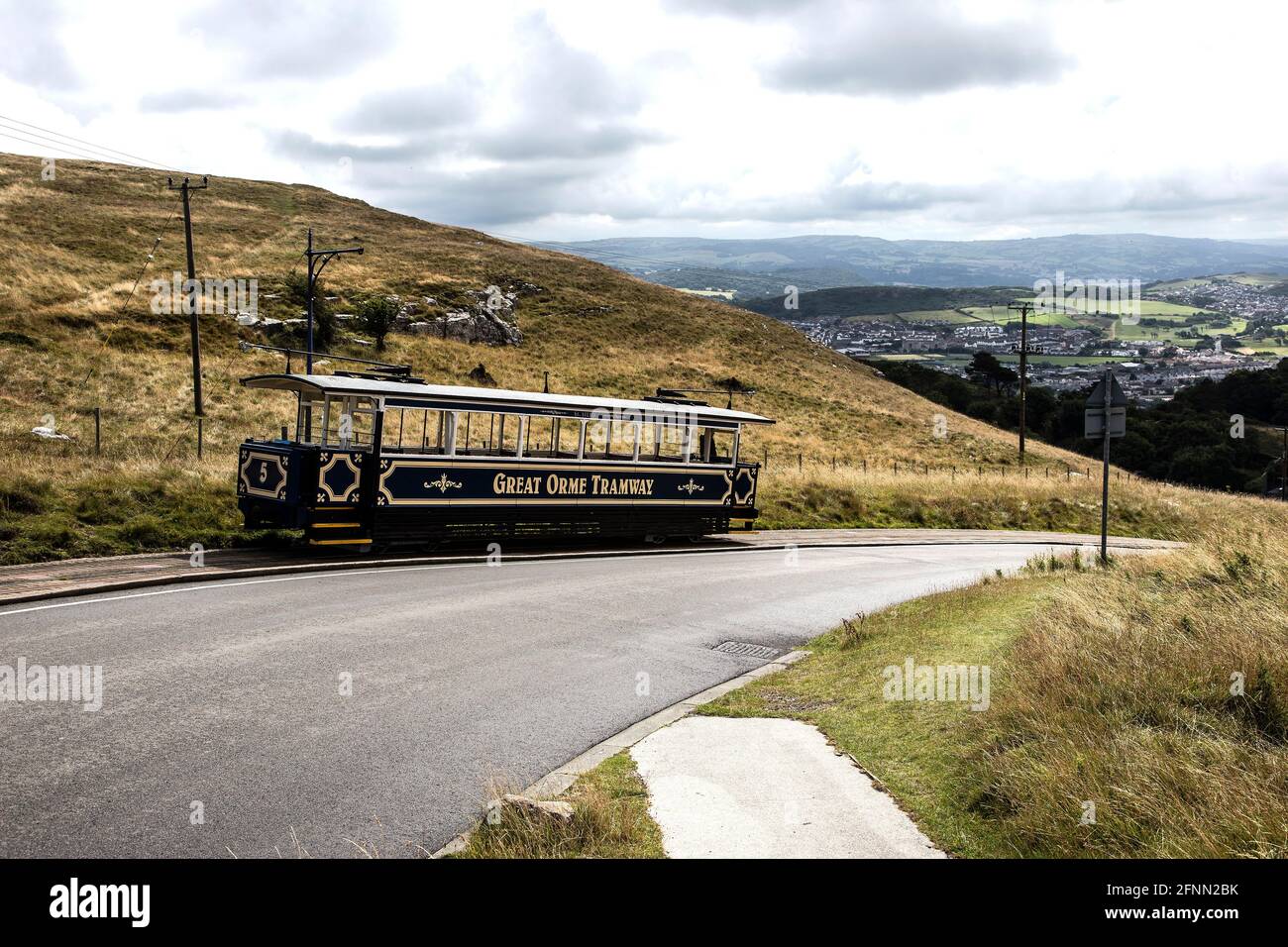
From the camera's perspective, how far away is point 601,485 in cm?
2100

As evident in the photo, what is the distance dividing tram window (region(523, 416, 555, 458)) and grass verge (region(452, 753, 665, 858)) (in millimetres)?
13971

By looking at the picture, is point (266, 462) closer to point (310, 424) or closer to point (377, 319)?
point (310, 424)

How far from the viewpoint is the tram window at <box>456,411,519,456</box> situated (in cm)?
1895

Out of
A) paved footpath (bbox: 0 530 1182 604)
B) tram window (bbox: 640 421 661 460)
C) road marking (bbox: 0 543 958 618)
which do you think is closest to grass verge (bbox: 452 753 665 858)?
road marking (bbox: 0 543 958 618)

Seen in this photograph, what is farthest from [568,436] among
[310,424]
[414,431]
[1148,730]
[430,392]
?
[1148,730]

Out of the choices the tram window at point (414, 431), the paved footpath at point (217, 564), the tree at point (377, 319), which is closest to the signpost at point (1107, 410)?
the paved footpath at point (217, 564)

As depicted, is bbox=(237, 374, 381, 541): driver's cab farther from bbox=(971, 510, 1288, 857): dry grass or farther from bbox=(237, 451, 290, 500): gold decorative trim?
bbox=(971, 510, 1288, 857): dry grass

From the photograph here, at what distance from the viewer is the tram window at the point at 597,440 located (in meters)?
21.2

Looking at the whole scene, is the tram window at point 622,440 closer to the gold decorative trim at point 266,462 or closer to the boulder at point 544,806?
the gold decorative trim at point 266,462

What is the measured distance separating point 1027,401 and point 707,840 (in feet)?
281

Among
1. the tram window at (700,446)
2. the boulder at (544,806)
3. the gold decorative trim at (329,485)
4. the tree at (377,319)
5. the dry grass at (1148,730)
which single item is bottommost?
the boulder at (544,806)

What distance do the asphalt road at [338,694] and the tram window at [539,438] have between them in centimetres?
396
